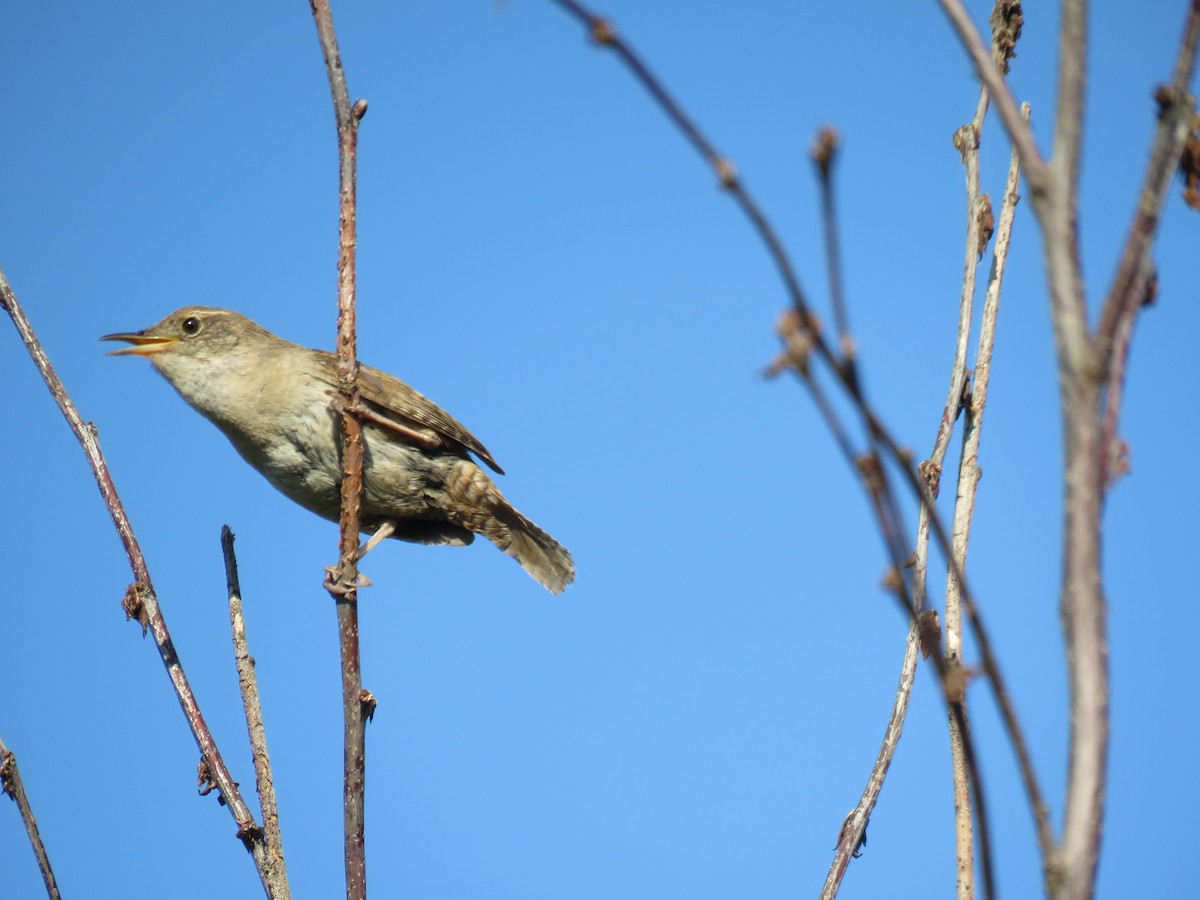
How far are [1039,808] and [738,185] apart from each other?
1.90 ft

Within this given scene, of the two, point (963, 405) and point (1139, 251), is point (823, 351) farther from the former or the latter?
point (963, 405)

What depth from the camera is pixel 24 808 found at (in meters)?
2.85

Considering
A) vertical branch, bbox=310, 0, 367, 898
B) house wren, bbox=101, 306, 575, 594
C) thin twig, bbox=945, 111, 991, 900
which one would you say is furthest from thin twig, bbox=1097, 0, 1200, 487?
house wren, bbox=101, 306, 575, 594

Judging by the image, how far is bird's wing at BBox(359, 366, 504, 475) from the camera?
5.22m

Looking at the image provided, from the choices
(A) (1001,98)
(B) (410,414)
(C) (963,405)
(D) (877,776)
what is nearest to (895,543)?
(A) (1001,98)

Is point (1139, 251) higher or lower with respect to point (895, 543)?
higher

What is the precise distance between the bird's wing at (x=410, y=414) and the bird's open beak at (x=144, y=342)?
0.90 metres

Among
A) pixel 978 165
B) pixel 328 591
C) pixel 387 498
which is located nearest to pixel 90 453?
pixel 328 591

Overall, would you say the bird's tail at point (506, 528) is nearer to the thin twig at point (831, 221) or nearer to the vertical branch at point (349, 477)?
the vertical branch at point (349, 477)

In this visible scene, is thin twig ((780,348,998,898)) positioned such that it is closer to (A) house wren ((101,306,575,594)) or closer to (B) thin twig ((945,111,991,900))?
(B) thin twig ((945,111,991,900))

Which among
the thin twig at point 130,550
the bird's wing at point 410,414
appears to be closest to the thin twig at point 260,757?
the thin twig at point 130,550

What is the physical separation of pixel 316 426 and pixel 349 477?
1404mm

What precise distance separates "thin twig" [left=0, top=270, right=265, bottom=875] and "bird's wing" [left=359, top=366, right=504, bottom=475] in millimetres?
1944

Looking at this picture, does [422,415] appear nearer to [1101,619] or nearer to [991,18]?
[991,18]
